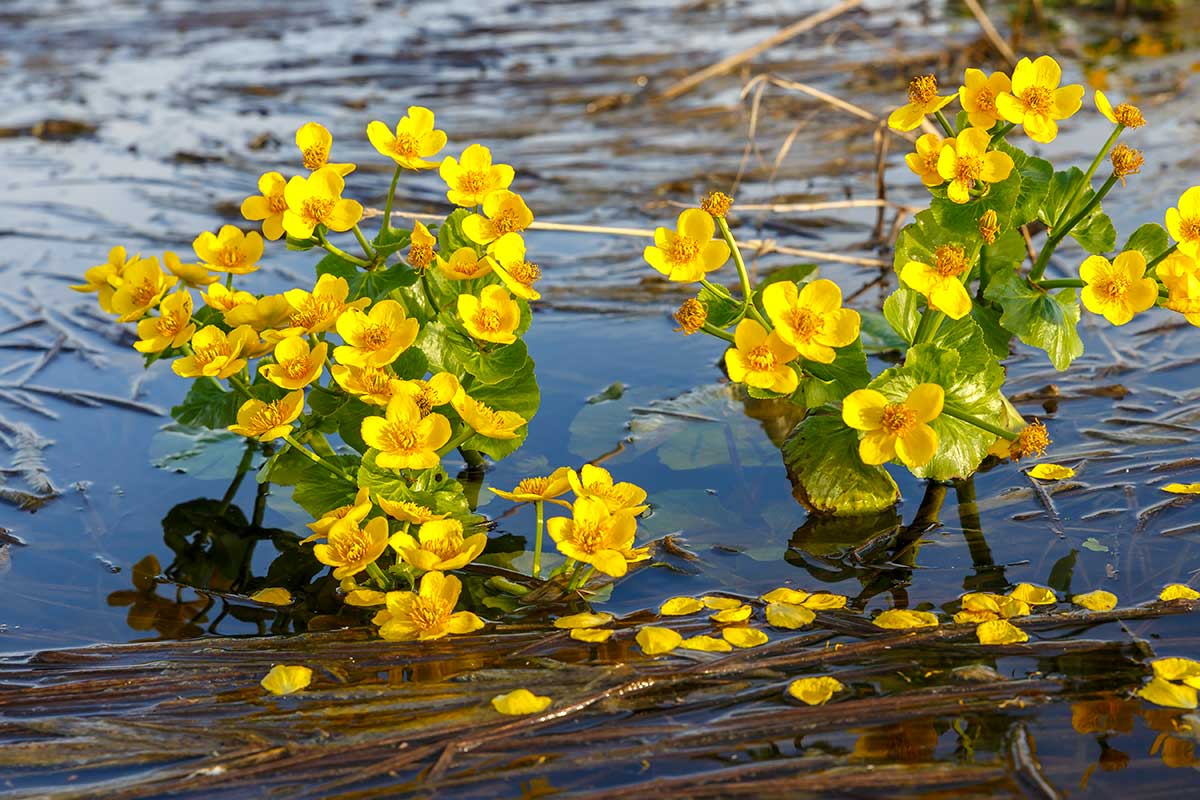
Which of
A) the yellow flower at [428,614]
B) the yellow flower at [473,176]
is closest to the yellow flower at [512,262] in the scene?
the yellow flower at [473,176]

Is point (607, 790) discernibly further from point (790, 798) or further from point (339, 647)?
point (339, 647)

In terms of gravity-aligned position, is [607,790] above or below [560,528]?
below

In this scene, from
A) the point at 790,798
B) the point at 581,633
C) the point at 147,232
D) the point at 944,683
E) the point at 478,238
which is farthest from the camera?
the point at 147,232

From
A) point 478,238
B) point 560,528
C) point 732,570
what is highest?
point 478,238

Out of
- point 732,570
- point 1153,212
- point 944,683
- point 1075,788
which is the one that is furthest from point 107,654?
point 1153,212

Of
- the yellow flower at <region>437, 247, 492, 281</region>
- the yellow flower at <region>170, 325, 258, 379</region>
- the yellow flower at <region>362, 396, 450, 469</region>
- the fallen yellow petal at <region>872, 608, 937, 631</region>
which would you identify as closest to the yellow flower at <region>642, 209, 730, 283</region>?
the yellow flower at <region>437, 247, 492, 281</region>

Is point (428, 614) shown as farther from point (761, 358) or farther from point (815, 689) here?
point (761, 358)

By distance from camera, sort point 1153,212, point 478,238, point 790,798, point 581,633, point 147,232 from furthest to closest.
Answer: point 147,232, point 1153,212, point 478,238, point 581,633, point 790,798

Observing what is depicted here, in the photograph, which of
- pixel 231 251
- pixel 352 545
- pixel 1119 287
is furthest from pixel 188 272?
pixel 1119 287
